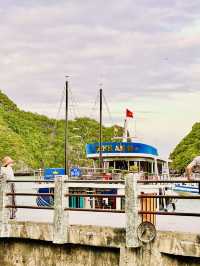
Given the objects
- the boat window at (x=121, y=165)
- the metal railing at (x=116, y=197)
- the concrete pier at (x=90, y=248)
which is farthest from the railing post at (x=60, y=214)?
the boat window at (x=121, y=165)

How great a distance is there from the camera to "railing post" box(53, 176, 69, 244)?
1156 centimetres

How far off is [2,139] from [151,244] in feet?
392

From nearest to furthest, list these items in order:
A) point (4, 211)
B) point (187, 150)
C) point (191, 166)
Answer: point (191, 166) → point (4, 211) → point (187, 150)

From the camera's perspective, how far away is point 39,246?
40.2ft

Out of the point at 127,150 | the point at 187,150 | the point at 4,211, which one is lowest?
the point at 4,211

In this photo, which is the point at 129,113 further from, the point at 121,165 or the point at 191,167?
the point at 191,167

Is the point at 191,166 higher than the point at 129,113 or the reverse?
the reverse

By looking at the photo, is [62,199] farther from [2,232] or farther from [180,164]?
[180,164]

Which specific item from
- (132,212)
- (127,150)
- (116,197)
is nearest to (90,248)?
(116,197)

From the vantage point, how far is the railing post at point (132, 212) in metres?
10.5

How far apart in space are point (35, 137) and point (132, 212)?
142759mm

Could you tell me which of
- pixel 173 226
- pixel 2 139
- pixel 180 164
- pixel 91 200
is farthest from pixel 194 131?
pixel 173 226

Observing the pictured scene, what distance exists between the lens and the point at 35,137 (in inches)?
5994

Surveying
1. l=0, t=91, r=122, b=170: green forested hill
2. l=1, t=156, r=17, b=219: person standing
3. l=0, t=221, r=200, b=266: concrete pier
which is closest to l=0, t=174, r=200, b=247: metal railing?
l=1, t=156, r=17, b=219: person standing
